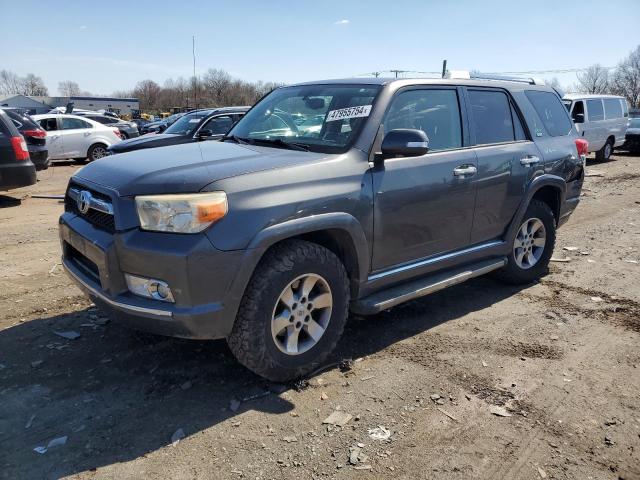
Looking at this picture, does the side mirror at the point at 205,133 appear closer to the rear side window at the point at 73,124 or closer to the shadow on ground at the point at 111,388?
the shadow on ground at the point at 111,388

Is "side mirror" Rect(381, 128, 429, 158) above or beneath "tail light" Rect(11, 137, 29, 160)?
above

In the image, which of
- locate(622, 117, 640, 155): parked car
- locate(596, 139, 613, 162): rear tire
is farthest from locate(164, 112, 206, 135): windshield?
locate(622, 117, 640, 155): parked car

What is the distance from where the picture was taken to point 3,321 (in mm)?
4121

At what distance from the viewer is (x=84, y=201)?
322 centimetres

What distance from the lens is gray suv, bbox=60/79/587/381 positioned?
2795mm

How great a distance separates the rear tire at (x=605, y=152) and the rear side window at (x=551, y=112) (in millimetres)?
14284

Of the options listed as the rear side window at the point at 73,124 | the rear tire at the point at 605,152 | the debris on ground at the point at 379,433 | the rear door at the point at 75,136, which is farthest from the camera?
the rear tire at the point at 605,152

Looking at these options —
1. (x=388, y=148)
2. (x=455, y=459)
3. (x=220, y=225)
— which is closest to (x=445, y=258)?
(x=388, y=148)

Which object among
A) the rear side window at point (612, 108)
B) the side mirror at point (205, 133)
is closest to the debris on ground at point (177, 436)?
the side mirror at point (205, 133)

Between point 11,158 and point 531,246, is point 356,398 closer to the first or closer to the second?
point 531,246

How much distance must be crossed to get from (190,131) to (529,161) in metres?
6.46

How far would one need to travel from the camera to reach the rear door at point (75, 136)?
49.1 ft

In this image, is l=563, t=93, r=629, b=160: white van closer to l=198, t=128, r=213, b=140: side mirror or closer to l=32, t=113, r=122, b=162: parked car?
l=198, t=128, r=213, b=140: side mirror

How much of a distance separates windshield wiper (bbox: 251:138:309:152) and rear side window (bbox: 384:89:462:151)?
0.62 metres
